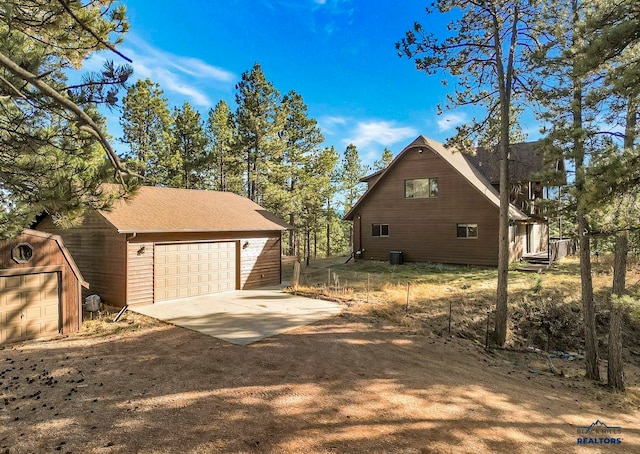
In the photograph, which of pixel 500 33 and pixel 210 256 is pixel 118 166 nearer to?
pixel 210 256

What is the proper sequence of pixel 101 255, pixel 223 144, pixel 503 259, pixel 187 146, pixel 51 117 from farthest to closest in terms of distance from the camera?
1. pixel 187 146
2. pixel 223 144
3. pixel 101 255
4. pixel 503 259
5. pixel 51 117

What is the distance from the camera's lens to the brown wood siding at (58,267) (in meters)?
8.23

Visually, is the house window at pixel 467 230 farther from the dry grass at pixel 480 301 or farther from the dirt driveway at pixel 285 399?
the dirt driveway at pixel 285 399

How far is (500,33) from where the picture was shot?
10141 millimetres

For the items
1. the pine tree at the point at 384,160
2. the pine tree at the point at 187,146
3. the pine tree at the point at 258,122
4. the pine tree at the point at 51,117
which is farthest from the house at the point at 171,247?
the pine tree at the point at 384,160

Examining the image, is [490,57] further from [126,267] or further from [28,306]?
[28,306]

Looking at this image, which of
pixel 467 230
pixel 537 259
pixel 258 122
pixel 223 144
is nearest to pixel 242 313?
pixel 467 230

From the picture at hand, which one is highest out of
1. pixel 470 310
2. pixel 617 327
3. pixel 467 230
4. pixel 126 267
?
pixel 467 230

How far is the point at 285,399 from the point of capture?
5328 mm

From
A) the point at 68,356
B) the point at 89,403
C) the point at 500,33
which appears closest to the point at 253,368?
the point at 89,403

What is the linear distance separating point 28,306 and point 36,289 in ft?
1.42

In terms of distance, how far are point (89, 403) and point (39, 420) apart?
2.02ft

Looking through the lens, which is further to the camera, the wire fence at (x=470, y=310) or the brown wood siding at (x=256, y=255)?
the brown wood siding at (x=256, y=255)

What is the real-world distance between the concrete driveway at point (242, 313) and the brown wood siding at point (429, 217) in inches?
418
